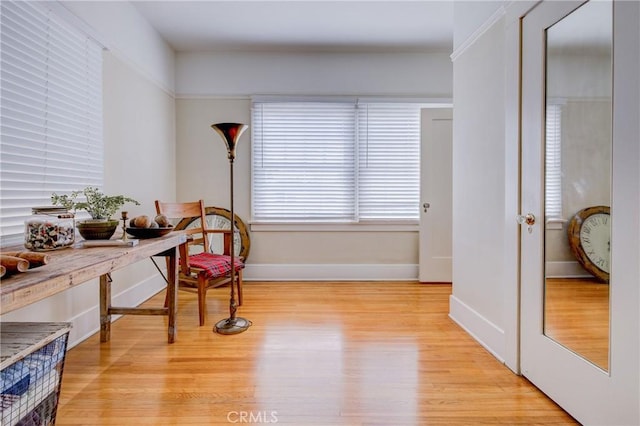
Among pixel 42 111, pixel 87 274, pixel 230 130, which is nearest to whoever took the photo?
pixel 87 274

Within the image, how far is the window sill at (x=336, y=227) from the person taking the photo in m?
3.87

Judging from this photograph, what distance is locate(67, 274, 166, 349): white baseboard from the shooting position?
7.29 ft

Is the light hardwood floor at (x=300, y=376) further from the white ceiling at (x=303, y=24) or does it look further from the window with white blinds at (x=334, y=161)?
the white ceiling at (x=303, y=24)

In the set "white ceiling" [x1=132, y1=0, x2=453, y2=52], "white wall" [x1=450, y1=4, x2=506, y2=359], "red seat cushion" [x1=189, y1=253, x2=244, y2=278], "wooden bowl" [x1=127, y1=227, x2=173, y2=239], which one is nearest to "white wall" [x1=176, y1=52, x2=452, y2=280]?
"white ceiling" [x1=132, y1=0, x2=453, y2=52]

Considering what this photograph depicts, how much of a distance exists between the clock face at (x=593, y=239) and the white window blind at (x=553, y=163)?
0.11 meters

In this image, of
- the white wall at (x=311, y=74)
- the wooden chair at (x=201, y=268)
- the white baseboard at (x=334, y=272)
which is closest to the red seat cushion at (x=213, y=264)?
the wooden chair at (x=201, y=268)

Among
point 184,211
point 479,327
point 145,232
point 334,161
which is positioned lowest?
Answer: point 479,327

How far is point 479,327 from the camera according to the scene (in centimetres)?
224

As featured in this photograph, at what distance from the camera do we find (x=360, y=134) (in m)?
3.86

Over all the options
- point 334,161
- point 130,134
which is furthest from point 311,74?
point 130,134

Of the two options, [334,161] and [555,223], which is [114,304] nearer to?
[334,161]

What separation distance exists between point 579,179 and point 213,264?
2359mm

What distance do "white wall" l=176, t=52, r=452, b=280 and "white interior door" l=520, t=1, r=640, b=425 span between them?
7.02 feet

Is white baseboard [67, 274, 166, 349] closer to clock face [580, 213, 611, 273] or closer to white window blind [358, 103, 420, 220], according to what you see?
white window blind [358, 103, 420, 220]
